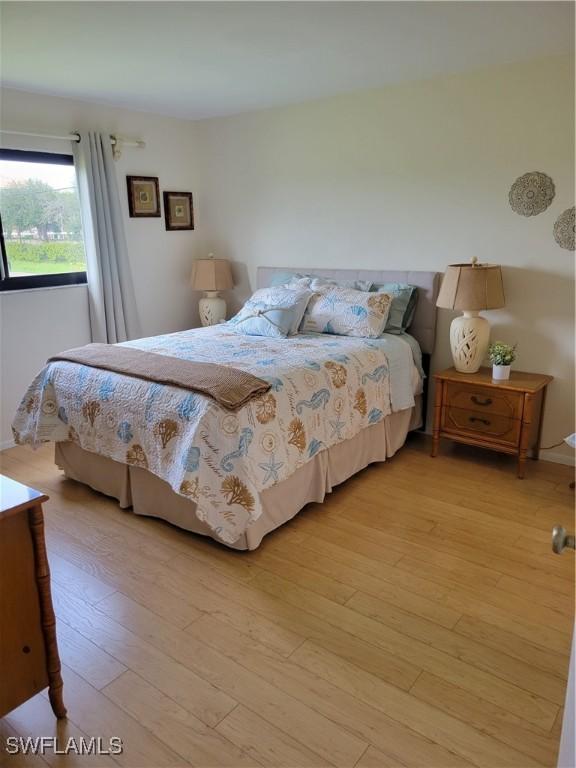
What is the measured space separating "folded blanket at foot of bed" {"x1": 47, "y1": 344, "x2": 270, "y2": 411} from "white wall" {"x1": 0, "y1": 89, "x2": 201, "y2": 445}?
895 millimetres

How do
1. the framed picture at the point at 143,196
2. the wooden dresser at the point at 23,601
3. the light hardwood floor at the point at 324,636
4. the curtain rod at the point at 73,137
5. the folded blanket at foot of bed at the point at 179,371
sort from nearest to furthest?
the wooden dresser at the point at 23,601 < the light hardwood floor at the point at 324,636 < the folded blanket at foot of bed at the point at 179,371 < the curtain rod at the point at 73,137 < the framed picture at the point at 143,196

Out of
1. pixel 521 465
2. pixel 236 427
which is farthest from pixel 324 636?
pixel 521 465

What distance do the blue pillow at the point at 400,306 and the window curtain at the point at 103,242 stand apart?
2.02 metres

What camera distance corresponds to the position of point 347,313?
3596 millimetres

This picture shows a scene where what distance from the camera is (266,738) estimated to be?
63.3 inches

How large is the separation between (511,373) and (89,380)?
2.56m

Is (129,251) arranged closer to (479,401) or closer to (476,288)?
(476,288)

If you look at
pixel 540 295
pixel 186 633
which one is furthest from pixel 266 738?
pixel 540 295

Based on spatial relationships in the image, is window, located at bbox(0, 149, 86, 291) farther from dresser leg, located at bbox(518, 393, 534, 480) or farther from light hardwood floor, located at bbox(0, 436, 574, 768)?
dresser leg, located at bbox(518, 393, 534, 480)

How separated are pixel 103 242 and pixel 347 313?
6.37ft

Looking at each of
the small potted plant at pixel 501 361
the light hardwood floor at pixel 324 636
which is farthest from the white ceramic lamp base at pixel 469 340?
the light hardwood floor at pixel 324 636

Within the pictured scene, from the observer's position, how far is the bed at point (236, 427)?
2373 mm

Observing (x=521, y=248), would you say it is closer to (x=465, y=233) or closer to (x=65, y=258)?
(x=465, y=233)

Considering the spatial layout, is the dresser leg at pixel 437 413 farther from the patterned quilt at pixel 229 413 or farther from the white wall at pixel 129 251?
the white wall at pixel 129 251
